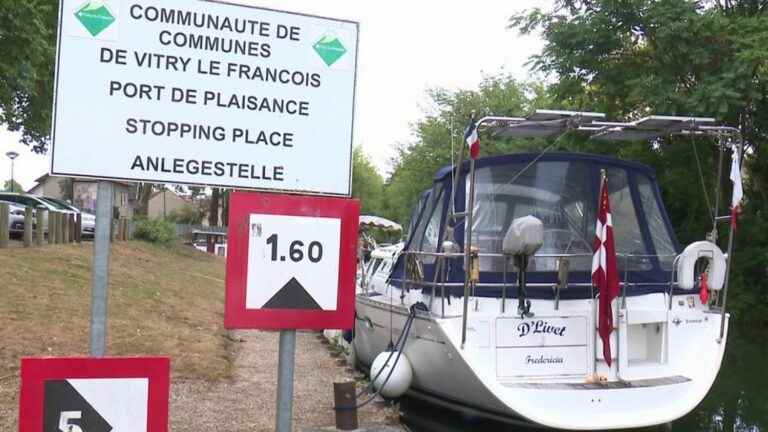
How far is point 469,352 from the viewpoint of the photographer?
687cm

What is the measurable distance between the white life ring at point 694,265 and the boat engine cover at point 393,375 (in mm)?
2952

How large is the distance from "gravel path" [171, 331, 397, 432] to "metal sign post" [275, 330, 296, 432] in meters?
3.50

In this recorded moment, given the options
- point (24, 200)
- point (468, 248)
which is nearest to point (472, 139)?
point (468, 248)

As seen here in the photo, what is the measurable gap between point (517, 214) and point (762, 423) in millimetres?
4266

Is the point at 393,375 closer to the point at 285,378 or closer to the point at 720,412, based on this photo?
the point at 720,412

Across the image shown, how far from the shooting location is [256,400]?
24.5 ft

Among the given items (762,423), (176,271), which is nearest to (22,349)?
(762,423)

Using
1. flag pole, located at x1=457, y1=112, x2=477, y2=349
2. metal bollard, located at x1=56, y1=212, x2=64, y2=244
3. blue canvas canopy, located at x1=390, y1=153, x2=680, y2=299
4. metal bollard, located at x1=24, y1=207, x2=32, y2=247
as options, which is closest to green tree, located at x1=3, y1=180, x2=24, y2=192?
metal bollard, located at x1=56, y1=212, x2=64, y2=244

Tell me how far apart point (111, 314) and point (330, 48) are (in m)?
9.20

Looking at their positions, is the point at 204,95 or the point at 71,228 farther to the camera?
the point at 71,228

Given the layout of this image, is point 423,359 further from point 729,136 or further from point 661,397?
point 729,136

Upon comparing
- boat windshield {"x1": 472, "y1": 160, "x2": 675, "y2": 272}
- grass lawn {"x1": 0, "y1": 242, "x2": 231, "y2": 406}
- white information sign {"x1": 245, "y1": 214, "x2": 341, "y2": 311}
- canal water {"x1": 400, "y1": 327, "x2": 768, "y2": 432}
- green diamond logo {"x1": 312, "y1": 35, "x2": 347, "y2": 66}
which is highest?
green diamond logo {"x1": 312, "y1": 35, "x2": 347, "y2": 66}

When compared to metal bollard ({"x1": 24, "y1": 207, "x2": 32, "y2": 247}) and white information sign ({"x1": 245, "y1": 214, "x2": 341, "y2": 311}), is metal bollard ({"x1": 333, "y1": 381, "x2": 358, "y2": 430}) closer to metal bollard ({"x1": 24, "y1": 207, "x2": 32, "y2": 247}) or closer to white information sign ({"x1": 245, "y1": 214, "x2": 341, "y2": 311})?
white information sign ({"x1": 245, "y1": 214, "x2": 341, "y2": 311})

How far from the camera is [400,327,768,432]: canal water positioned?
27.0ft
